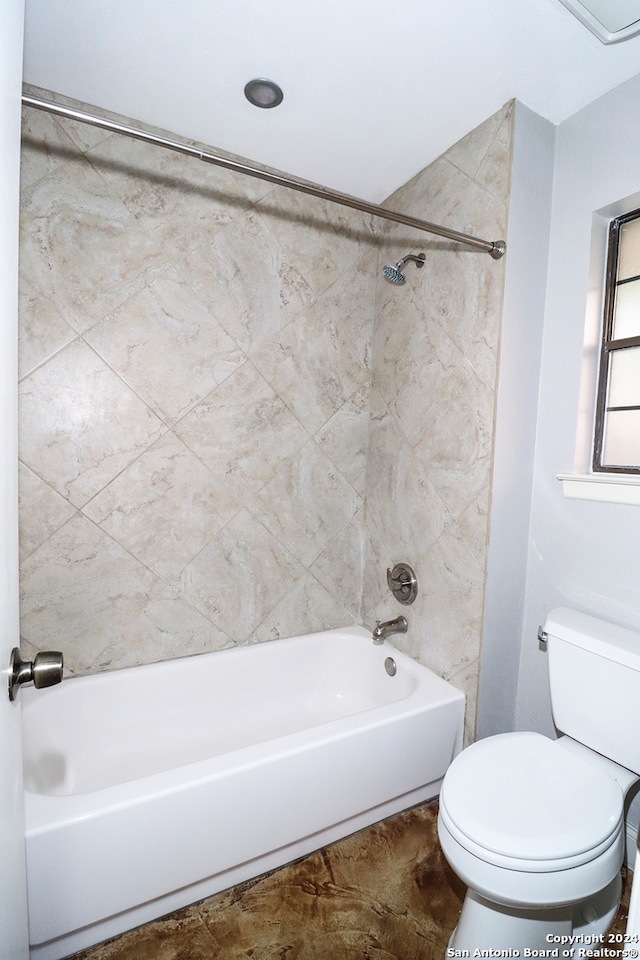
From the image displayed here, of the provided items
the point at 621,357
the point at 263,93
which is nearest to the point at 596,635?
the point at 621,357

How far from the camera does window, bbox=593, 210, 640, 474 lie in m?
1.63

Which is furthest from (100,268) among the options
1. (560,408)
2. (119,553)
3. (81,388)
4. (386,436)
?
(560,408)

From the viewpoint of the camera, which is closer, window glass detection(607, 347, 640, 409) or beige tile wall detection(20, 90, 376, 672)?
window glass detection(607, 347, 640, 409)

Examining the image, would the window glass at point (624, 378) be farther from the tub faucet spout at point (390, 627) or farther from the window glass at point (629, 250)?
the tub faucet spout at point (390, 627)

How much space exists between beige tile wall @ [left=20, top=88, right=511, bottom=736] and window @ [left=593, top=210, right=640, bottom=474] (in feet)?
1.22

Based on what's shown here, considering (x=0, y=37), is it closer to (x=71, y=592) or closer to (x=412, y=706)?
(x=71, y=592)

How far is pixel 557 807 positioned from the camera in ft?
3.93

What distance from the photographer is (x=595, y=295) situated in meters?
1.66

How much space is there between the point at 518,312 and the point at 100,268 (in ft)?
4.99

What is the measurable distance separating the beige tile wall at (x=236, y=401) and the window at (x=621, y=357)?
0.37 metres

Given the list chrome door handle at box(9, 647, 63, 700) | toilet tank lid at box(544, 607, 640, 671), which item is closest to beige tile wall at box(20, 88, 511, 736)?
toilet tank lid at box(544, 607, 640, 671)

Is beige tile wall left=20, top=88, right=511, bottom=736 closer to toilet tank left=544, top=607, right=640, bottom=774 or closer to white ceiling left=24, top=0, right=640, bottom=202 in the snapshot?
white ceiling left=24, top=0, right=640, bottom=202

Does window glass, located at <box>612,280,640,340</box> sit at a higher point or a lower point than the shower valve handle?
higher

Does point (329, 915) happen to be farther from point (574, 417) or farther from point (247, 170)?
point (247, 170)
